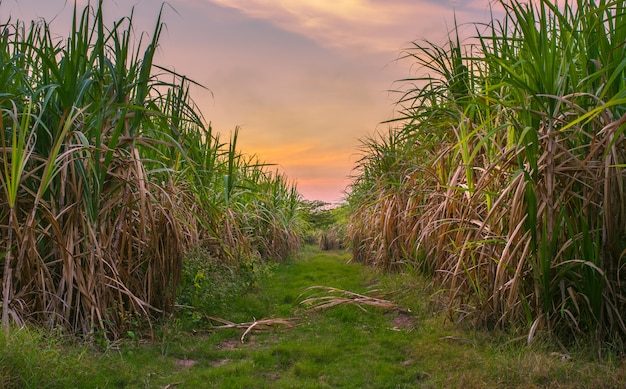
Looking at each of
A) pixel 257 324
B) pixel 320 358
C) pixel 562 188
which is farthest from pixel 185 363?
pixel 562 188

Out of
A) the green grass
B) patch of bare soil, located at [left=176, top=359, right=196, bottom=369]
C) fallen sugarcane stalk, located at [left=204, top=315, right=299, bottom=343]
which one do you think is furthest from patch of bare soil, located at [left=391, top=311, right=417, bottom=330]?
patch of bare soil, located at [left=176, top=359, right=196, bottom=369]

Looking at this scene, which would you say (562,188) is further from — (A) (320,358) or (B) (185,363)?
(B) (185,363)

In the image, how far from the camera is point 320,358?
3961 millimetres

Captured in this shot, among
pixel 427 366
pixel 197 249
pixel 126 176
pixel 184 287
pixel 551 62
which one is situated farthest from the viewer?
pixel 197 249

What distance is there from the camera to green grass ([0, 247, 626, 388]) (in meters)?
2.84

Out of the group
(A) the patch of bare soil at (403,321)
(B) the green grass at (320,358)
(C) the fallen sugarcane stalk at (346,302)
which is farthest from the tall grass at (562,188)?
(C) the fallen sugarcane stalk at (346,302)

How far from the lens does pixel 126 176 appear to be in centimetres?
379

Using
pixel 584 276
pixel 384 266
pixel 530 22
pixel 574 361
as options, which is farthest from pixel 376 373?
pixel 384 266

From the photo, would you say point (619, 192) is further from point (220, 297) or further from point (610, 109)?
point (220, 297)

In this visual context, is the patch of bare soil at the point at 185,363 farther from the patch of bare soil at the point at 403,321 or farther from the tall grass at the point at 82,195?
the patch of bare soil at the point at 403,321

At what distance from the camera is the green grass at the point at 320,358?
2844 millimetres

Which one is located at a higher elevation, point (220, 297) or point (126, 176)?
point (126, 176)

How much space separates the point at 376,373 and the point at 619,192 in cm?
187

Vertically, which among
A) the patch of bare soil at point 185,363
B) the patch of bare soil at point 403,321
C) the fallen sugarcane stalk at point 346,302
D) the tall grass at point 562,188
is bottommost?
the patch of bare soil at point 185,363
